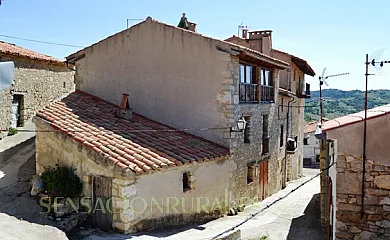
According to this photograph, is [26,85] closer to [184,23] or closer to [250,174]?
[184,23]

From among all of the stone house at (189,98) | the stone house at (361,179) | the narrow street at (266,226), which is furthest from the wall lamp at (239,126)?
the stone house at (361,179)

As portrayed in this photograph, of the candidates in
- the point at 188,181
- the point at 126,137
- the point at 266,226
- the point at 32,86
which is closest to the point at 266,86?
the point at 266,226

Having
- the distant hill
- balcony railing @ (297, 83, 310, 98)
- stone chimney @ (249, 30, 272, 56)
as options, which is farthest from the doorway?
the distant hill

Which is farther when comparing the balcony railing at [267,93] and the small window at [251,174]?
the balcony railing at [267,93]

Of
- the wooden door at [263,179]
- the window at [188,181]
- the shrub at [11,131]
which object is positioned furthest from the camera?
the shrub at [11,131]

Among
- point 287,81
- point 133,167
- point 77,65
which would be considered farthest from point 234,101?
point 287,81

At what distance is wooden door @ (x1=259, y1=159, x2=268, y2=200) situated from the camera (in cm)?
1709

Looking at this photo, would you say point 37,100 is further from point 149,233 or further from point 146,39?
point 149,233

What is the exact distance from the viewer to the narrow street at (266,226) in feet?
33.5

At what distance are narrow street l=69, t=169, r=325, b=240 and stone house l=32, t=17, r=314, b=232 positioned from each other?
57cm

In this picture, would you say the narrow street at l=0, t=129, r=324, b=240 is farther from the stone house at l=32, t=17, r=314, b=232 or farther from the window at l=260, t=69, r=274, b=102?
the window at l=260, t=69, r=274, b=102

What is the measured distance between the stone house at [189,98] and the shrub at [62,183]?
0.84ft

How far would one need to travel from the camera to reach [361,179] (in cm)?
739

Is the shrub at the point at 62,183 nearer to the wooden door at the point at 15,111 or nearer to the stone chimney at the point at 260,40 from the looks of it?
the wooden door at the point at 15,111
